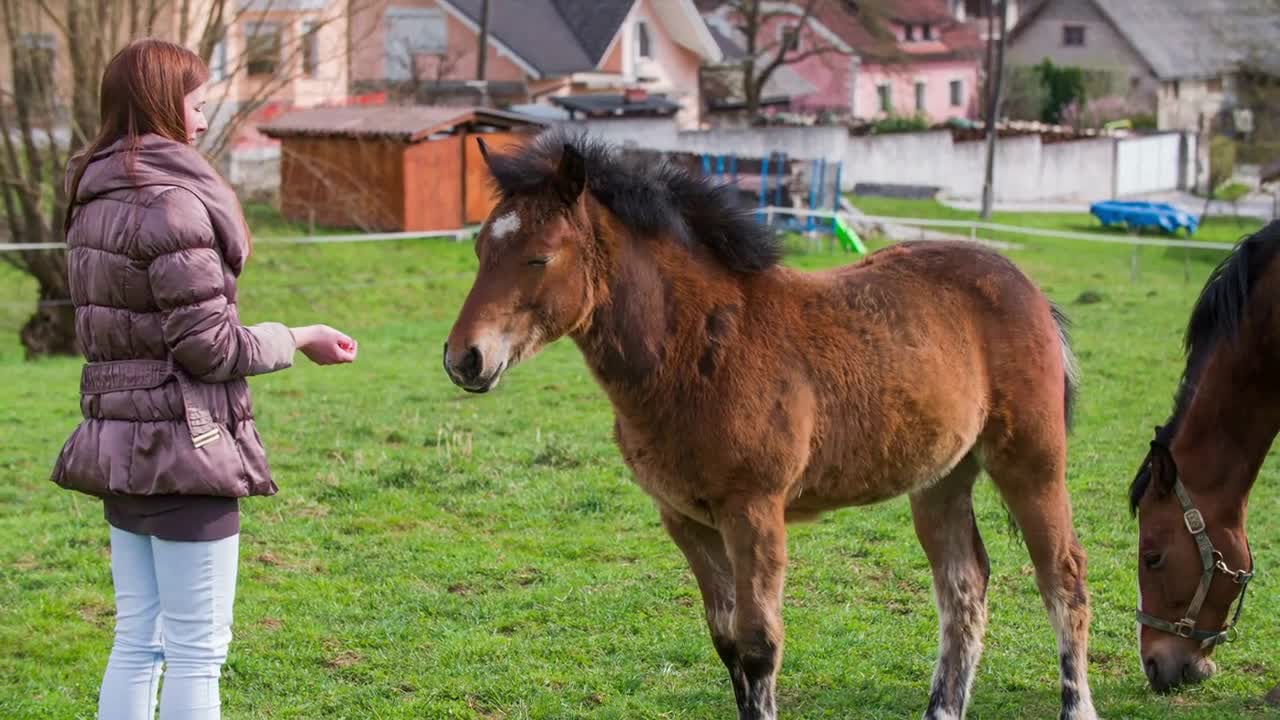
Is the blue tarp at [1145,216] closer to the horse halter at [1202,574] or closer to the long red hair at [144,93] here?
the horse halter at [1202,574]

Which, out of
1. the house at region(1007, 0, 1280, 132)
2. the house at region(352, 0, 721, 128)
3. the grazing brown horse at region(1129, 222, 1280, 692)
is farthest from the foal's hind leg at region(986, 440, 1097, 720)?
the house at region(1007, 0, 1280, 132)

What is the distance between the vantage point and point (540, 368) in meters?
12.6

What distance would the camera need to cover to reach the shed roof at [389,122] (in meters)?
23.9

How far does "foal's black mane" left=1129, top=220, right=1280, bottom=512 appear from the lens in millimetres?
4871

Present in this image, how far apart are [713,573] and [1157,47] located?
61732 millimetres

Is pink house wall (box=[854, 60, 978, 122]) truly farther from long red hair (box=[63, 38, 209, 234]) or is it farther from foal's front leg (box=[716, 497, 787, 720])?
long red hair (box=[63, 38, 209, 234])

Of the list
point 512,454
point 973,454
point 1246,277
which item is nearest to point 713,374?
point 973,454

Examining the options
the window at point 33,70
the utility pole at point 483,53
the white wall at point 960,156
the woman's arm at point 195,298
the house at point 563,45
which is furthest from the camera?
the house at point 563,45

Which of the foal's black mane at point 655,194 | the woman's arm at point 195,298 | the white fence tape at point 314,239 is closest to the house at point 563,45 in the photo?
the white fence tape at point 314,239

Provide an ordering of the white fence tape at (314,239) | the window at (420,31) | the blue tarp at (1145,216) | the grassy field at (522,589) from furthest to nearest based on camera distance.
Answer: the window at (420,31) < the blue tarp at (1145,216) < the white fence tape at (314,239) < the grassy field at (522,589)

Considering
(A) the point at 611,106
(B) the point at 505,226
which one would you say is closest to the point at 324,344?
(B) the point at 505,226

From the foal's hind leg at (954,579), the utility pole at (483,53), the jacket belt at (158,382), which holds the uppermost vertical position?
the utility pole at (483,53)

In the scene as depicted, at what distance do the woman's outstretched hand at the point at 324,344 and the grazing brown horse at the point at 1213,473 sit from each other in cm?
303

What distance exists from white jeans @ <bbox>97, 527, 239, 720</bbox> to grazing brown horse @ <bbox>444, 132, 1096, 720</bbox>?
2.86 feet
